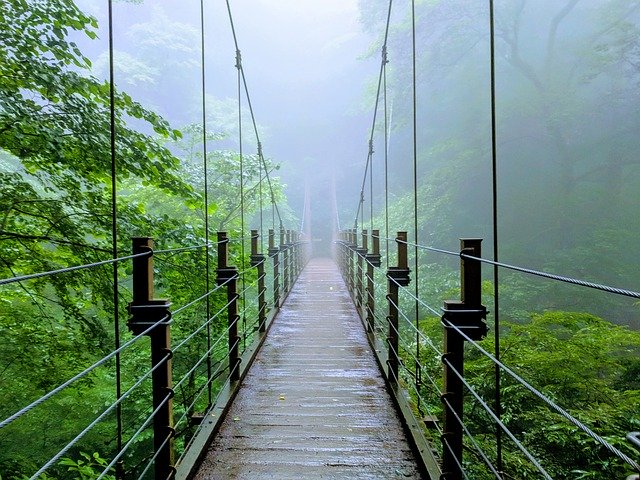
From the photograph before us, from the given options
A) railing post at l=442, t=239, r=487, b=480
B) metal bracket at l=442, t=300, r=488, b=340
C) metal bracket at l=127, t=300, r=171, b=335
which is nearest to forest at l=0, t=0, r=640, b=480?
metal bracket at l=127, t=300, r=171, b=335

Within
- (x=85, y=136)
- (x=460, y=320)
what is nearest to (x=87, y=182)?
(x=85, y=136)

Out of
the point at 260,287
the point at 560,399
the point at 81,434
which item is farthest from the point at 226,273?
the point at 560,399

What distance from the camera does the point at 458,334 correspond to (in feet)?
4.16

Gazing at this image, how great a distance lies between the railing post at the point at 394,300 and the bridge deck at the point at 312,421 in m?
0.11

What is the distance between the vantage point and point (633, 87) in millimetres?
11961

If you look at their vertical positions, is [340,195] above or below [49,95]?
above

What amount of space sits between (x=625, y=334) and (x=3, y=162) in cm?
1023

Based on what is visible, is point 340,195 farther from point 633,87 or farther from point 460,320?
point 460,320

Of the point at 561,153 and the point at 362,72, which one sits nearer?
the point at 561,153

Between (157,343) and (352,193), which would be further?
(352,193)

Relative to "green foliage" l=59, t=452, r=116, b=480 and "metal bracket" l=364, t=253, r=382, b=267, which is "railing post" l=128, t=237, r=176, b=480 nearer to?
"green foliage" l=59, t=452, r=116, b=480

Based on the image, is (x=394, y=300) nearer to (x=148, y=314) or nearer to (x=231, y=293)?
(x=231, y=293)

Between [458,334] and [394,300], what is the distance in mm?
1073

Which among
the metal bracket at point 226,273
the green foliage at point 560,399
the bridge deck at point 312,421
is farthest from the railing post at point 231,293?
the green foliage at point 560,399
